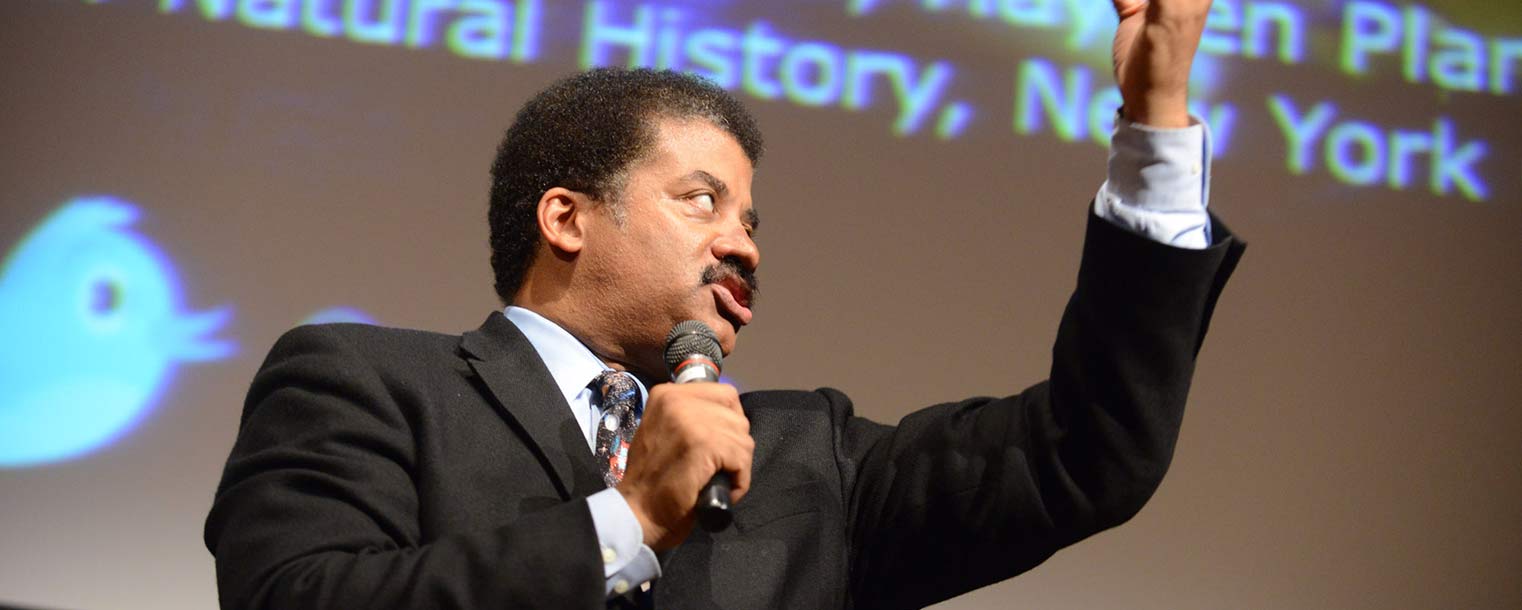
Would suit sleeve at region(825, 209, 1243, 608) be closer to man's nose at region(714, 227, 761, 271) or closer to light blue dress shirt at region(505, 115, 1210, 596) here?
light blue dress shirt at region(505, 115, 1210, 596)

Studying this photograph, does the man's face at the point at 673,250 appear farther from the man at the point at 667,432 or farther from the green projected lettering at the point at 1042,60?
the green projected lettering at the point at 1042,60

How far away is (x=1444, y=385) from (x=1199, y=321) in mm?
1986

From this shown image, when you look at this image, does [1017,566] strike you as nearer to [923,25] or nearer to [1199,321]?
[1199,321]

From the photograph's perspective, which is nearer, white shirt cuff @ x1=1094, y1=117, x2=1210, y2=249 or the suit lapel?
white shirt cuff @ x1=1094, y1=117, x2=1210, y2=249

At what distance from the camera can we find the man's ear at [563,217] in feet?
6.50

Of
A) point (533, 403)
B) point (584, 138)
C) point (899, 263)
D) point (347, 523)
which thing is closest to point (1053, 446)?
point (533, 403)

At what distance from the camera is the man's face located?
1844 millimetres

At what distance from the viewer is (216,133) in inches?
115

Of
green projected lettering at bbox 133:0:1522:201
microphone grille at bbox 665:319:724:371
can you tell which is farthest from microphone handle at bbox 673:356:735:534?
green projected lettering at bbox 133:0:1522:201

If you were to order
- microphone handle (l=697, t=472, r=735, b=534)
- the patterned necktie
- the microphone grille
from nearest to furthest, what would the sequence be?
microphone handle (l=697, t=472, r=735, b=534) < the microphone grille < the patterned necktie

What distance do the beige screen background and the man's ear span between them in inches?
36.3

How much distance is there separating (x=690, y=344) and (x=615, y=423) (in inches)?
8.0

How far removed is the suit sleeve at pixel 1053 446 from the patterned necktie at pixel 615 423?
0.94 feet

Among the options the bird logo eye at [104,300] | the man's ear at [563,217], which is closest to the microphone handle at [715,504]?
the man's ear at [563,217]
